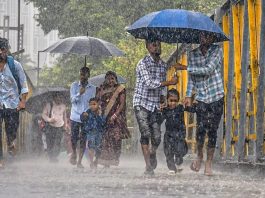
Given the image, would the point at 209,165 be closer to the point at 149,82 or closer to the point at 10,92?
the point at 149,82

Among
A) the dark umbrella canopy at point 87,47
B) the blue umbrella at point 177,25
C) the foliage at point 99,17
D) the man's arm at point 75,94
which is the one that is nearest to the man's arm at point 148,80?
the blue umbrella at point 177,25

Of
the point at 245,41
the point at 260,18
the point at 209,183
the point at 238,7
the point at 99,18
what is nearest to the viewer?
the point at 209,183

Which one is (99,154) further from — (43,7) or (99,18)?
(43,7)

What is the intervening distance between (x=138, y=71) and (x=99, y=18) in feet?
92.4

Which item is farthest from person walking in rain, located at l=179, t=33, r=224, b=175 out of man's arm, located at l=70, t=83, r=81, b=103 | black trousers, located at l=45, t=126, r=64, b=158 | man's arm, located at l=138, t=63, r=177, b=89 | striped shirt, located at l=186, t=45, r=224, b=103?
black trousers, located at l=45, t=126, r=64, b=158

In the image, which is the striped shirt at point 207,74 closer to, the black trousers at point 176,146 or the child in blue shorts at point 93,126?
the black trousers at point 176,146

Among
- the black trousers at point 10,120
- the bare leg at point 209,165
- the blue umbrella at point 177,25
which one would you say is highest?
the blue umbrella at point 177,25


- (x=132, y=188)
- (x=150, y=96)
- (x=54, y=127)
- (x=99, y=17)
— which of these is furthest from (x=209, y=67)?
(x=99, y=17)

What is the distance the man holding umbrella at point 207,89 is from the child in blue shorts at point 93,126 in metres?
2.95

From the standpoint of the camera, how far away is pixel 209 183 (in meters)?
8.24

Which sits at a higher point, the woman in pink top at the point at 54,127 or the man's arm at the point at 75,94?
the man's arm at the point at 75,94

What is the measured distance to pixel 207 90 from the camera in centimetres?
998

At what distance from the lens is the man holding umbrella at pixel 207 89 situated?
9.95 m

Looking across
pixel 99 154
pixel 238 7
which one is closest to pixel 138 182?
pixel 238 7
